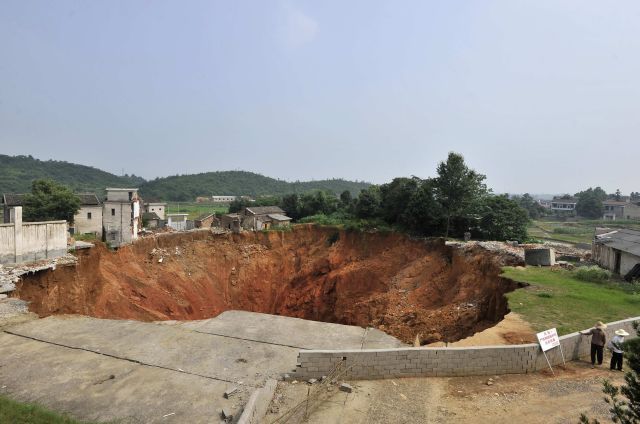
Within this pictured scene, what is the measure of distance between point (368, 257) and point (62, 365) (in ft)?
63.6

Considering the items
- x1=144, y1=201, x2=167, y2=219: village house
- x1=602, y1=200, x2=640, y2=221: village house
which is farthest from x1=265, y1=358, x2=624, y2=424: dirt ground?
x1=602, y1=200, x2=640, y2=221: village house

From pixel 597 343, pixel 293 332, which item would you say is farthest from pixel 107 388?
pixel 597 343

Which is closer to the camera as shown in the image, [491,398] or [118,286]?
[491,398]

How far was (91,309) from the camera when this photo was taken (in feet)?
55.2

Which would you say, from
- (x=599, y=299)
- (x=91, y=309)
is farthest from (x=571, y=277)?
(x=91, y=309)

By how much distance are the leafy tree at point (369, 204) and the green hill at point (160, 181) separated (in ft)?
220

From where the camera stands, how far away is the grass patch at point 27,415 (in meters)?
6.61

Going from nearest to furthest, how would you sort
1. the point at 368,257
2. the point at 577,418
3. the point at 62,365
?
1. the point at 577,418
2. the point at 62,365
3. the point at 368,257

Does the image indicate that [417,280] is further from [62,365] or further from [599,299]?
[62,365]

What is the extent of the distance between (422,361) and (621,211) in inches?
2908

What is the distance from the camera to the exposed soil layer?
591 inches

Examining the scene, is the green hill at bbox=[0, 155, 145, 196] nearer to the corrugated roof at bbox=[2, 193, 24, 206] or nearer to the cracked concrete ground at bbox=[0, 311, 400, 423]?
the corrugated roof at bbox=[2, 193, 24, 206]

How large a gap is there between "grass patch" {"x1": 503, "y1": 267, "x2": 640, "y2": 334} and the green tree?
29.3ft

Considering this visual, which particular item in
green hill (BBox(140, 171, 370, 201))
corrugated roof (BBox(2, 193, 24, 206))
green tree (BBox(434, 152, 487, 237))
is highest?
green hill (BBox(140, 171, 370, 201))
